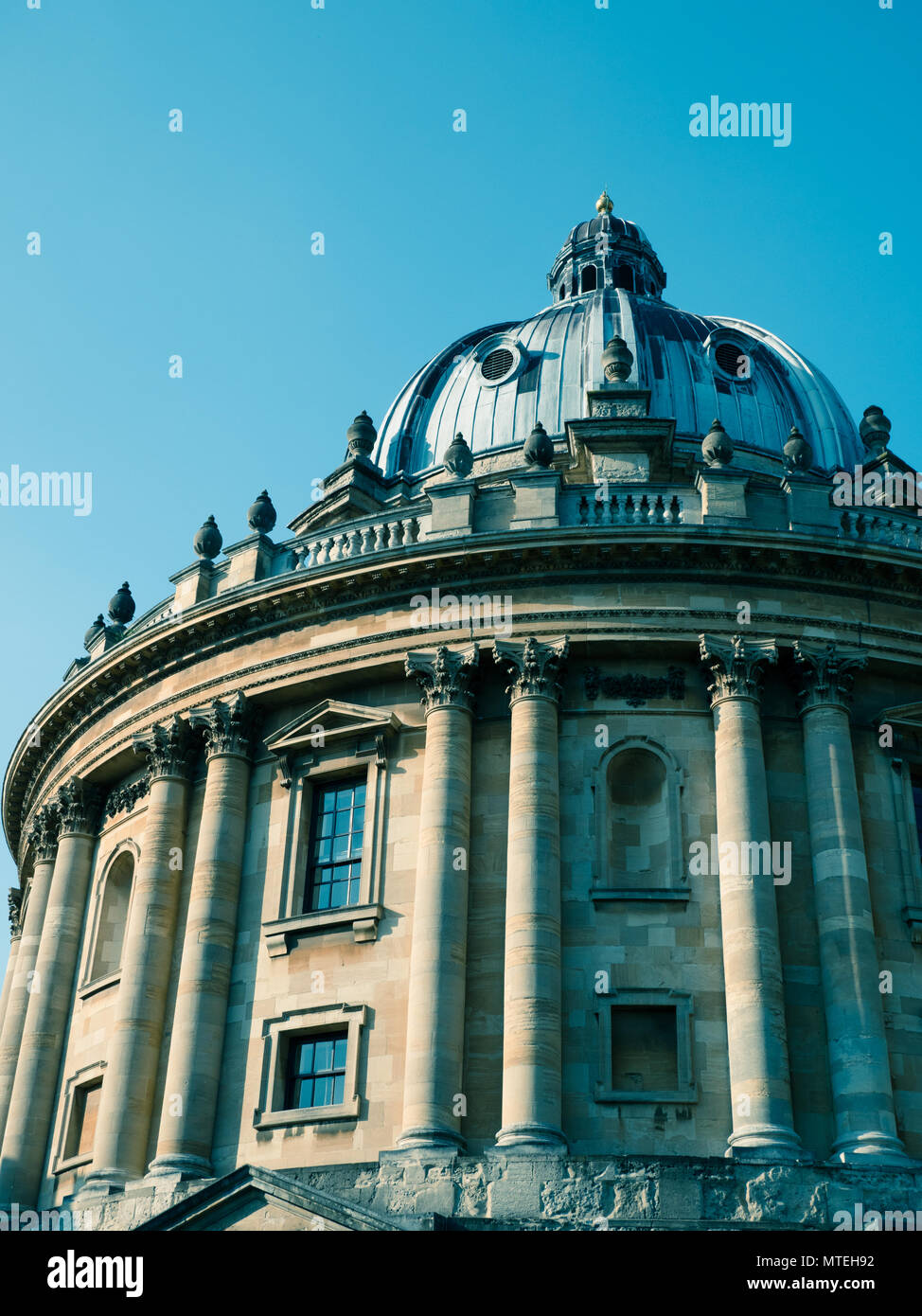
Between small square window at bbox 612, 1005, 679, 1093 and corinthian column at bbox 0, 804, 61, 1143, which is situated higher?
corinthian column at bbox 0, 804, 61, 1143

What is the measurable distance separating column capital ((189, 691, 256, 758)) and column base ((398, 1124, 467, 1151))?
30.9 ft

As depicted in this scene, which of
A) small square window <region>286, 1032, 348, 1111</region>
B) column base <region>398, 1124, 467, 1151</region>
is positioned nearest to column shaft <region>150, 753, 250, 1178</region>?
small square window <region>286, 1032, 348, 1111</region>

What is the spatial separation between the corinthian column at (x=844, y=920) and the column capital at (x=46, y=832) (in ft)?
58.9

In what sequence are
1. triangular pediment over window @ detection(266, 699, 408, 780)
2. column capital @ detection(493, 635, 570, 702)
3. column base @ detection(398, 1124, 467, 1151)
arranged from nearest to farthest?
column base @ detection(398, 1124, 467, 1151) → column capital @ detection(493, 635, 570, 702) → triangular pediment over window @ detection(266, 699, 408, 780)

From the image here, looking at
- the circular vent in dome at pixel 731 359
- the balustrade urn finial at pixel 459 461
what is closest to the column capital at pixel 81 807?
the balustrade urn finial at pixel 459 461

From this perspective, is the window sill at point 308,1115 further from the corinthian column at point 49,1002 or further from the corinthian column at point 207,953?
the corinthian column at point 49,1002

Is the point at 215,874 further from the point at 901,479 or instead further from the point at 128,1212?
the point at 901,479

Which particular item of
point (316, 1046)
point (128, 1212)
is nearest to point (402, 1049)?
point (316, 1046)

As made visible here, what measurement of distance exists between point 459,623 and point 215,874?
6.82 m

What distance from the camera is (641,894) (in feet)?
90.8

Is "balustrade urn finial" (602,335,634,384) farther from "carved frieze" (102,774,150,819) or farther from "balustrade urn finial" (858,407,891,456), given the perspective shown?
"carved frieze" (102,774,150,819)

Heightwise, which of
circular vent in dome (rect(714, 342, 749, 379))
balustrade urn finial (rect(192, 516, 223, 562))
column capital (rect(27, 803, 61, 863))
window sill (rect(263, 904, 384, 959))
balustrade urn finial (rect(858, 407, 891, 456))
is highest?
circular vent in dome (rect(714, 342, 749, 379))

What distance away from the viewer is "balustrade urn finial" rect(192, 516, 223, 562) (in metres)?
35.3

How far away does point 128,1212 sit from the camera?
88.3 feet
